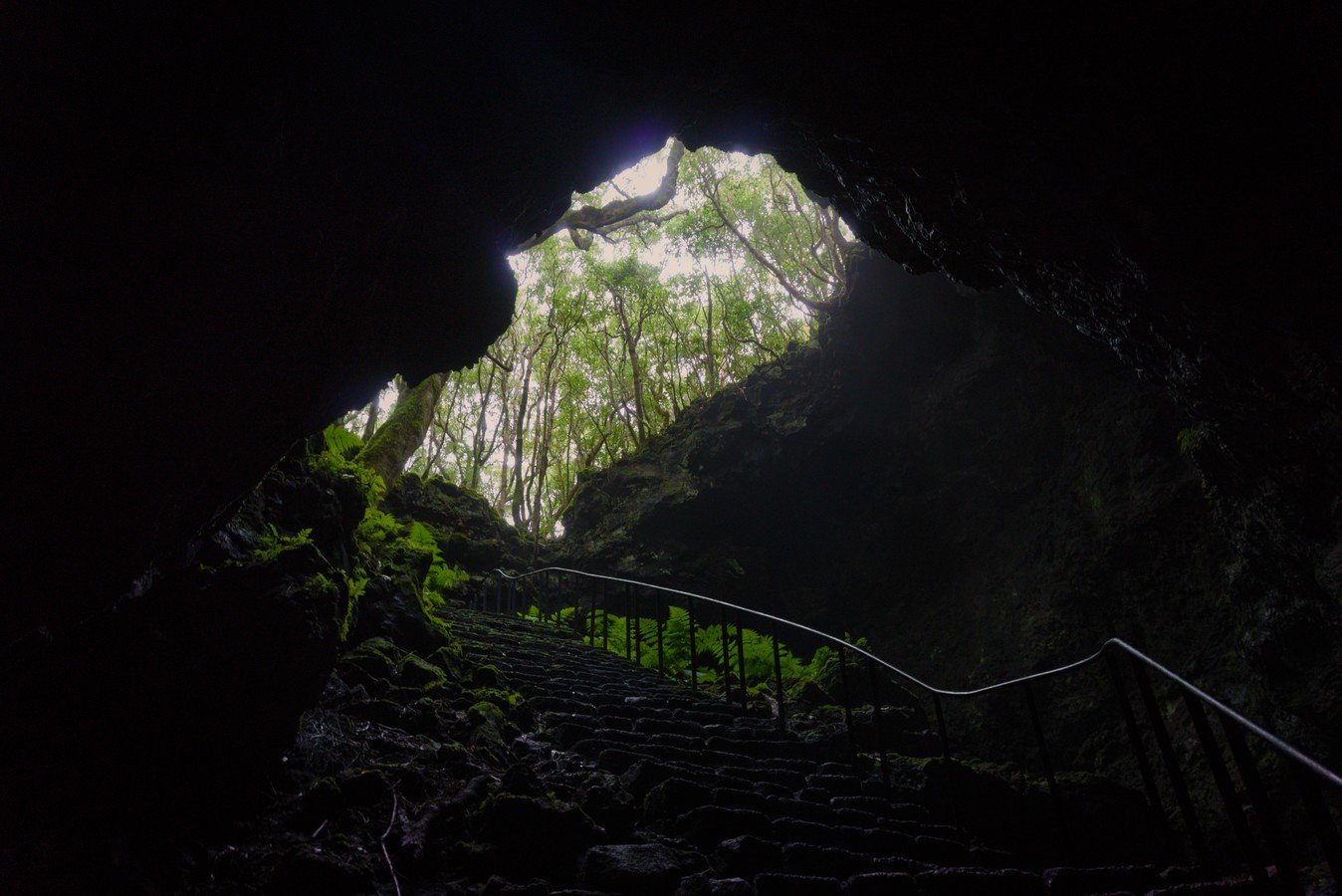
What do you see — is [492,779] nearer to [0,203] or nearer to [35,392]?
[35,392]

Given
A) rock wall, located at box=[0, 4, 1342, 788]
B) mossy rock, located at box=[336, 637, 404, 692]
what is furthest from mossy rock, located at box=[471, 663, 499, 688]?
rock wall, located at box=[0, 4, 1342, 788]

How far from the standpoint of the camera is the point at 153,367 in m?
2.78

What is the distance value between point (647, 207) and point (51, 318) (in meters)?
14.2

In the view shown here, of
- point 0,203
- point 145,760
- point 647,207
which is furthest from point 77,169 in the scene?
point 647,207

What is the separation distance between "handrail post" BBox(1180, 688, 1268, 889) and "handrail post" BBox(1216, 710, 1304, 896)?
89mm

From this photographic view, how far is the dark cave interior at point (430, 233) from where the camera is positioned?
8.23 feet

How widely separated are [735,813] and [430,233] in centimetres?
364

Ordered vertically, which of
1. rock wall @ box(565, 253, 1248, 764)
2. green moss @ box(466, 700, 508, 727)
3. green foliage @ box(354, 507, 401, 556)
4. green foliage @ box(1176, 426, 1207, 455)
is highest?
rock wall @ box(565, 253, 1248, 764)

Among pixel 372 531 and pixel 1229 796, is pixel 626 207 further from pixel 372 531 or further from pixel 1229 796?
pixel 1229 796

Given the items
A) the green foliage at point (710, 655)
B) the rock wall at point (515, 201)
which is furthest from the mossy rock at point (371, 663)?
the green foliage at point (710, 655)

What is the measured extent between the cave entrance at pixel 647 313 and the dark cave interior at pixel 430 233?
8.84 metres

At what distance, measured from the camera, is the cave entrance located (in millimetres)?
16219

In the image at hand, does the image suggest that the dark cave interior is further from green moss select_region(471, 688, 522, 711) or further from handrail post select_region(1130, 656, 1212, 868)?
handrail post select_region(1130, 656, 1212, 868)

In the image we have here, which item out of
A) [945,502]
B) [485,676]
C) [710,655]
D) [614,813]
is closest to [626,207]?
[945,502]
